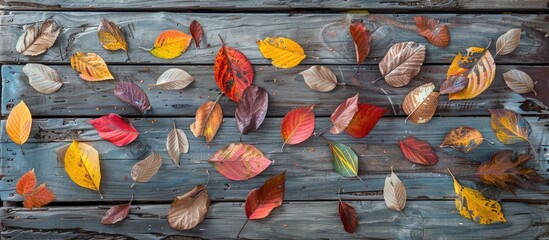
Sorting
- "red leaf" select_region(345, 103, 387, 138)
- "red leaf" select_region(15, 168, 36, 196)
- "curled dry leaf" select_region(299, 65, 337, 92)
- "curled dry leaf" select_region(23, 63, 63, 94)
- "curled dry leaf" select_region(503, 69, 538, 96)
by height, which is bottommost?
"red leaf" select_region(15, 168, 36, 196)

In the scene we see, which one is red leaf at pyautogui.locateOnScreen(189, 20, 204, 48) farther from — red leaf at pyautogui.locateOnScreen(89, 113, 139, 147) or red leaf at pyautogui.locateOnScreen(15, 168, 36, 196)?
red leaf at pyautogui.locateOnScreen(15, 168, 36, 196)

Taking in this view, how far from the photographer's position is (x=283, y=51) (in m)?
1.18

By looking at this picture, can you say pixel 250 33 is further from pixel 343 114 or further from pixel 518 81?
pixel 518 81

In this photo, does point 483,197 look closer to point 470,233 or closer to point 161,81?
point 470,233

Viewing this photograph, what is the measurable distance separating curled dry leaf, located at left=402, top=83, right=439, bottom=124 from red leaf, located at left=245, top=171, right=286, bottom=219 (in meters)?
0.35

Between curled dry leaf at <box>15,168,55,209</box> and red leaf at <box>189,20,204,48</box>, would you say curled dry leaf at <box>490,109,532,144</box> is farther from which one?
curled dry leaf at <box>15,168,55,209</box>

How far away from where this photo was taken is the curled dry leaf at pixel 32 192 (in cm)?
115

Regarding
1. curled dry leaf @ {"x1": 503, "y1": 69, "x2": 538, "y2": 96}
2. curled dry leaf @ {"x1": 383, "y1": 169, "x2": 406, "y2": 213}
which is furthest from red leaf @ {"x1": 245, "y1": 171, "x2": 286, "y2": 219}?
curled dry leaf @ {"x1": 503, "y1": 69, "x2": 538, "y2": 96}

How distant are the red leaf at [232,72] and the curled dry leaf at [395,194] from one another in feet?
1.36

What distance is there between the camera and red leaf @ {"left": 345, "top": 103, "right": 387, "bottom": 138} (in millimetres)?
1157

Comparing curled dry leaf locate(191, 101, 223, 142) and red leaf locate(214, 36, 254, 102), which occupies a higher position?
red leaf locate(214, 36, 254, 102)

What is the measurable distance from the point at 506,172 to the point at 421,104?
0.26 metres

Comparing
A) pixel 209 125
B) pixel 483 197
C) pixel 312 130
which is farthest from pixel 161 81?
pixel 483 197

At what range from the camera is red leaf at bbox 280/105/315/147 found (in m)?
1.16
